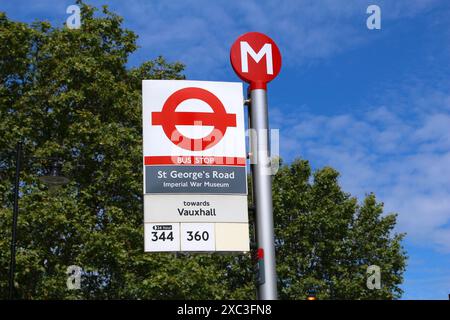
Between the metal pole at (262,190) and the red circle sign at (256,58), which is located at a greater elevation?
the red circle sign at (256,58)

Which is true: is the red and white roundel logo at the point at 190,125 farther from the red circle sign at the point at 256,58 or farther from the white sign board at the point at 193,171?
the red circle sign at the point at 256,58

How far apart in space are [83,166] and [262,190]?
1997 cm

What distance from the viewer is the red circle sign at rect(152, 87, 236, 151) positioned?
7688 mm

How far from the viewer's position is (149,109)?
Answer: 780 cm

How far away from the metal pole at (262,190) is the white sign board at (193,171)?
→ 165 mm

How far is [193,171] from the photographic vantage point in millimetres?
7645

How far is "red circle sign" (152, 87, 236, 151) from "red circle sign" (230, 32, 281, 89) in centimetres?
60

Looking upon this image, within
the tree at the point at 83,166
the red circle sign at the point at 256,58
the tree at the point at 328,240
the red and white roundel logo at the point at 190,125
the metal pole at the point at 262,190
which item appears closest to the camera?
the metal pole at the point at 262,190

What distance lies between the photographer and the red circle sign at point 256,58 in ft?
26.7

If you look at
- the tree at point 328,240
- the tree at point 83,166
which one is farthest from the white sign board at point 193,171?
the tree at point 328,240

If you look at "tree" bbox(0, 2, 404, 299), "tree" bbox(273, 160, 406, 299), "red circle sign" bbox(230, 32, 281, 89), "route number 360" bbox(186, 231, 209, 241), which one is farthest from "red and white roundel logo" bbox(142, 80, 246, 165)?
"tree" bbox(273, 160, 406, 299)
